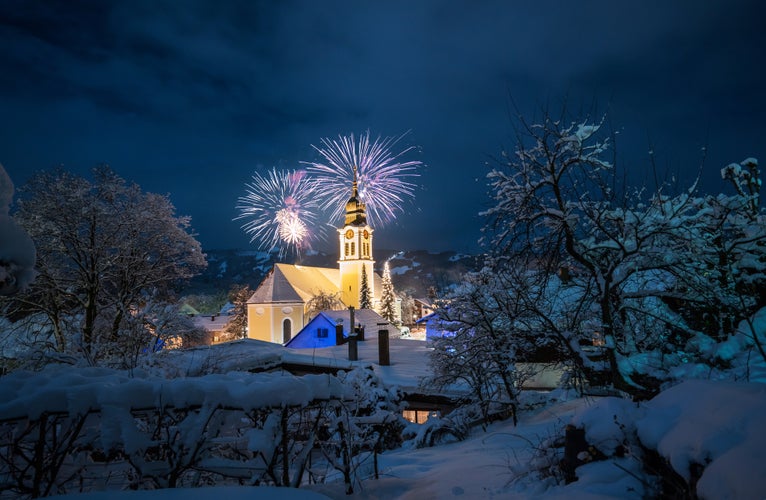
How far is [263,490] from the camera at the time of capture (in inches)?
116

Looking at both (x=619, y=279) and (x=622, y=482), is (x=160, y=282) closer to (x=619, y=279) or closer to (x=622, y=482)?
(x=619, y=279)

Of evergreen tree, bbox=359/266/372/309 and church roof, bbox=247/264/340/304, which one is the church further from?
evergreen tree, bbox=359/266/372/309

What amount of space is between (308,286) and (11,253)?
56.7 metres

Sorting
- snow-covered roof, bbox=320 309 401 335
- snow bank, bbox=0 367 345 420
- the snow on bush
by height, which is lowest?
the snow on bush

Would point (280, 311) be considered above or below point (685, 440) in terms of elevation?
above

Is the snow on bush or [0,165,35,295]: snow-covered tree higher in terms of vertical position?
[0,165,35,295]: snow-covered tree

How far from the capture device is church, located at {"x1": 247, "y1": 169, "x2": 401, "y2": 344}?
5334cm

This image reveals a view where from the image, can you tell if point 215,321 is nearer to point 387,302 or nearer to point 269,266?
point 387,302

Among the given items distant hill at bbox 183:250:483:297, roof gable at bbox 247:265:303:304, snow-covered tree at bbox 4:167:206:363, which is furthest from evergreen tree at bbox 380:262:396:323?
distant hill at bbox 183:250:483:297

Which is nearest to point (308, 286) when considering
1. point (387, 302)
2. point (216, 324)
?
point (387, 302)

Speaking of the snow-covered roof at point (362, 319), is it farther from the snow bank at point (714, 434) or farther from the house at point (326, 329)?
the snow bank at point (714, 434)

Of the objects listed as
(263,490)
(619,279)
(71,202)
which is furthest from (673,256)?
(71,202)

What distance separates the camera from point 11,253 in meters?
3.61

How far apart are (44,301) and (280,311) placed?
127 feet
